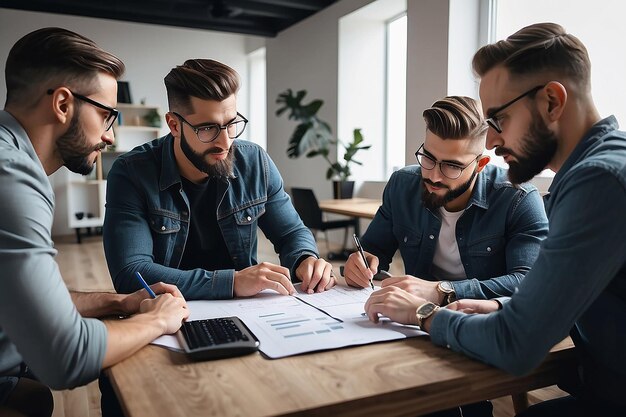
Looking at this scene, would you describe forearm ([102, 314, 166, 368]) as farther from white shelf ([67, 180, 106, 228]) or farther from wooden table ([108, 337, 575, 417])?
white shelf ([67, 180, 106, 228])

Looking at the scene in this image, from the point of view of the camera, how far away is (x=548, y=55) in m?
1.00

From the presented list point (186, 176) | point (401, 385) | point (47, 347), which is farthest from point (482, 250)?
point (47, 347)

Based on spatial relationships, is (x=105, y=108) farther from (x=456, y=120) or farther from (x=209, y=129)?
(x=456, y=120)

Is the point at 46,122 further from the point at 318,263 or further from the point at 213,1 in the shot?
the point at 213,1

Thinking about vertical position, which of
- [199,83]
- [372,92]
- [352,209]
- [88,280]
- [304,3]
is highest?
[304,3]

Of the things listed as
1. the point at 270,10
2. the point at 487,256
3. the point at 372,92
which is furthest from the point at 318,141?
the point at 487,256

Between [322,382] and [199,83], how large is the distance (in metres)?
1.11

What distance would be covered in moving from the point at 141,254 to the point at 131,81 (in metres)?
7.04

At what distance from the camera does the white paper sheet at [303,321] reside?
3.08ft

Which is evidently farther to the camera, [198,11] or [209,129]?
[198,11]

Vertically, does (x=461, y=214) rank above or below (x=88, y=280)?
above

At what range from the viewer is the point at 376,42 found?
623 centimetres

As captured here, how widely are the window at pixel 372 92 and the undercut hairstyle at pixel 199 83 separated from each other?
462cm

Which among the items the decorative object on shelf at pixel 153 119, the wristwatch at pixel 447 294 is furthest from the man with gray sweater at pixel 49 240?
the decorative object on shelf at pixel 153 119
